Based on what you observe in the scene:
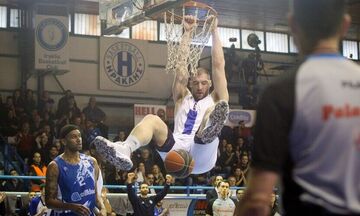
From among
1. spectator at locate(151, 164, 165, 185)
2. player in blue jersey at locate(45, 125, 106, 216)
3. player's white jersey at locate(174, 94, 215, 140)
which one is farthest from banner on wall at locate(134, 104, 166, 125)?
player in blue jersey at locate(45, 125, 106, 216)

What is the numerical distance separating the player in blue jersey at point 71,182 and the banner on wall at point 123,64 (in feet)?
46.3

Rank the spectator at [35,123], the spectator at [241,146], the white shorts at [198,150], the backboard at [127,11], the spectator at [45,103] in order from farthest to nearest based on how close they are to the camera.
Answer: the spectator at [241,146]
the spectator at [45,103]
the spectator at [35,123]
the backboard at [127,11]
the white shorts at [198,150]

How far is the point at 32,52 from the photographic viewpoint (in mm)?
20391

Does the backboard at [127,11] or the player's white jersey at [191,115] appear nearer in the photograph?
the player's white jersey at [191,115]

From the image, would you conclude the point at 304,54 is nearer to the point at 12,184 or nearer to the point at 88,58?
the point at 12,184

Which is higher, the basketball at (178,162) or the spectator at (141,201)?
the basketball at (178,162)

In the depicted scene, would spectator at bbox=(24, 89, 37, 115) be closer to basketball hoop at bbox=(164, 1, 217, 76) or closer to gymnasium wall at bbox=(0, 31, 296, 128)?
gymnasium wall at bbox=(0, 31, 296, 128)

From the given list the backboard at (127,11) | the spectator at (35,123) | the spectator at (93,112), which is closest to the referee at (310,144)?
the backboard at (127,11)

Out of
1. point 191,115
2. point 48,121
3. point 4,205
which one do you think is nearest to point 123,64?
point 48,121

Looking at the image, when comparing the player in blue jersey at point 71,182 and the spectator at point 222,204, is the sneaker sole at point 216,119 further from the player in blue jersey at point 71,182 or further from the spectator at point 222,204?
the spectator at point 222,204

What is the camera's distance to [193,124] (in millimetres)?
9320

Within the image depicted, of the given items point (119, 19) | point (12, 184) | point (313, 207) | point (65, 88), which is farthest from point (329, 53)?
point (65, 88)

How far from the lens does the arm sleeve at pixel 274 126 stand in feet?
8.16

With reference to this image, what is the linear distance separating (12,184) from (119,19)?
4.86 metres
